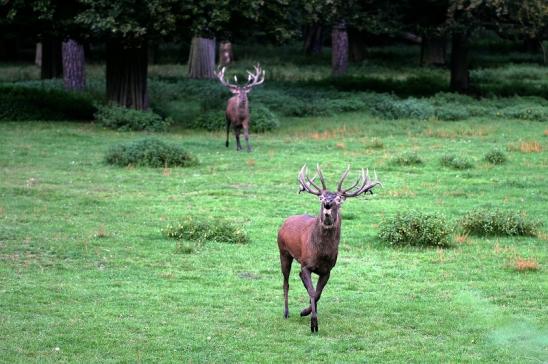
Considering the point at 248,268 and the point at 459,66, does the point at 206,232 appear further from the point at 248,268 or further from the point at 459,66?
the point at 459,66

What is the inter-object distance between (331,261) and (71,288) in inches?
140

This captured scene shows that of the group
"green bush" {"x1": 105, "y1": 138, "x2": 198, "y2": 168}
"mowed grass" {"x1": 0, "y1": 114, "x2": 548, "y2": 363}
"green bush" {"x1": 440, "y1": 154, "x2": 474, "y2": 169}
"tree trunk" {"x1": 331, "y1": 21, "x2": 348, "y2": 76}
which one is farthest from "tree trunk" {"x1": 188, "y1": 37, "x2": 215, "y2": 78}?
"green bush" {"x1": 440, "y1": 154, "x2": 474, "y2": 169}

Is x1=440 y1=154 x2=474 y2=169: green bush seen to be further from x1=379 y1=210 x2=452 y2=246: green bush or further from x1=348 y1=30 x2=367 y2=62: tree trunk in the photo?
x1=348 y1=30 x2=367 y2=62: tree trunk

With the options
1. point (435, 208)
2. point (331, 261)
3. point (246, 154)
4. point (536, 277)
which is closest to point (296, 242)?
point (331, 261)

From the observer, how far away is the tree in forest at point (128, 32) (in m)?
27.6

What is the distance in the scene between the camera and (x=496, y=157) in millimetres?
23734

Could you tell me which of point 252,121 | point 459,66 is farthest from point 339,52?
point 252,121

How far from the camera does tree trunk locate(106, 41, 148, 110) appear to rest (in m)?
30.7

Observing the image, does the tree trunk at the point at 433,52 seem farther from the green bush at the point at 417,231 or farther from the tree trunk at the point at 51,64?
the green bush at the point at 417,231

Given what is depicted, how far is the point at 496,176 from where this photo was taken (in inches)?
878

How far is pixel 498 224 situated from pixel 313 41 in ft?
138

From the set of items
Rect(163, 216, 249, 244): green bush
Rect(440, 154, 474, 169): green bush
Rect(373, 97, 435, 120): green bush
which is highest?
Rect(373, 97, 435, 120): green bush

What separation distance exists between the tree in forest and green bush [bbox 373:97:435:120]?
6.99 metres

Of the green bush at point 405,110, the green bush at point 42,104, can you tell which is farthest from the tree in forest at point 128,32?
the green bush at point 405,110
